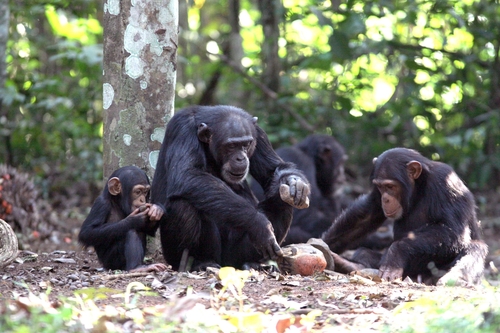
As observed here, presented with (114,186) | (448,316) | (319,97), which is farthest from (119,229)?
(319,97)

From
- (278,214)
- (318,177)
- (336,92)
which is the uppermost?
(336,92)

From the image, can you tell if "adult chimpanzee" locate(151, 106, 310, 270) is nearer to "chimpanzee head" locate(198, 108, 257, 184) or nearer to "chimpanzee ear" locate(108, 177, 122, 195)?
"chimpanzee head" locate(198, 108, 257, 184)

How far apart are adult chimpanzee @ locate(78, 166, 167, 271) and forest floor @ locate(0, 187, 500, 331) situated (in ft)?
0.81

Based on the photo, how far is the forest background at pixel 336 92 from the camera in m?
10.2

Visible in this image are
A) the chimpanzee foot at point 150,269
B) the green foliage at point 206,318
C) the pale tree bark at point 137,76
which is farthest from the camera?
the pale tree bark at point 137,76

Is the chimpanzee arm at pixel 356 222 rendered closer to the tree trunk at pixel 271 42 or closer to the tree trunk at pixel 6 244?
the tree trunk at pixel 6 244

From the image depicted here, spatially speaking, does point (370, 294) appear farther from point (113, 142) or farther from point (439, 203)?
point (113, 142)

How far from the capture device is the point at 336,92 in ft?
39.1

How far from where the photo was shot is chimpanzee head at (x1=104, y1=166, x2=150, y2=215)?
6.08 meters

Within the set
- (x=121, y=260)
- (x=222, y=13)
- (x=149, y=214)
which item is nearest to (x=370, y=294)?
(x=149, y=214)

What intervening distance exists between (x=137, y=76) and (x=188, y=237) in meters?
1.77

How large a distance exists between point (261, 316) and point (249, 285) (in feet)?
4.49

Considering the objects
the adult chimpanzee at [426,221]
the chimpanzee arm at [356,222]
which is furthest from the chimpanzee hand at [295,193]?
the chimpanzee arm at [356,222]

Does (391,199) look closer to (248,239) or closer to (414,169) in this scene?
(414,169)
